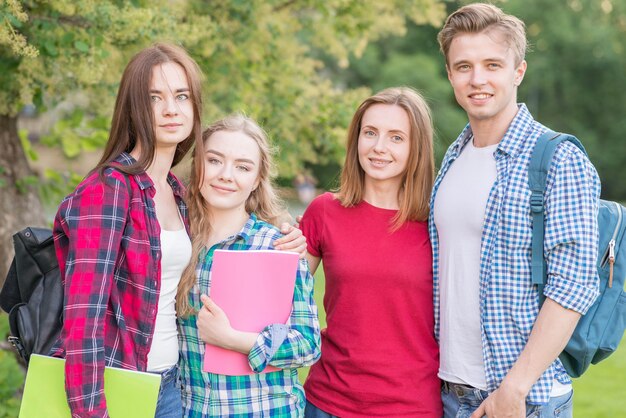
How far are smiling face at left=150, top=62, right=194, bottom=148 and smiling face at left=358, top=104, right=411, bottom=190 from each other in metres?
0.78

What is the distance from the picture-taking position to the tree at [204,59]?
3861mm

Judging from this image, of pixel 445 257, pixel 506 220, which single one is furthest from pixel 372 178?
pixel 506 220

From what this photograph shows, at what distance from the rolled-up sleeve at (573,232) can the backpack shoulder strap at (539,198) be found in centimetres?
3

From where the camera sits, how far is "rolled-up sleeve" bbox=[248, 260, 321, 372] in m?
2.61

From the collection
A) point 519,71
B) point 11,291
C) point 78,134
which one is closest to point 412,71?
point 78,134

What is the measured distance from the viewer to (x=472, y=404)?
9.17 feet

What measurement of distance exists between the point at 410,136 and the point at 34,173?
10.2 feet

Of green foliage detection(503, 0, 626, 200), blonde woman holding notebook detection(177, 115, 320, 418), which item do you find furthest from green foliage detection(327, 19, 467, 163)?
blonde woman holding notebook detection(177, 115, 320, 418)

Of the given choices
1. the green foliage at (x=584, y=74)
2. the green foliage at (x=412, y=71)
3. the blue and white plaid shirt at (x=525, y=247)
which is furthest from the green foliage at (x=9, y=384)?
the green foliage at (x=584, y=74)

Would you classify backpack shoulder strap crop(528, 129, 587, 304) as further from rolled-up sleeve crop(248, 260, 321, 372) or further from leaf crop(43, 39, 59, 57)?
leaf crop(43, 39, 59, 57)

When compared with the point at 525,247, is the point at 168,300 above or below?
below

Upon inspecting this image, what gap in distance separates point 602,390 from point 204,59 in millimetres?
4662

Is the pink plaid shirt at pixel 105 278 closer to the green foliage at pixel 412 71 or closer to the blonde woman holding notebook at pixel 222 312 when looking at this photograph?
the blonde woman holding notebook at pixel 222 312

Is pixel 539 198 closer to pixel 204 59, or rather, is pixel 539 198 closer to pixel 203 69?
pixel 203 69
